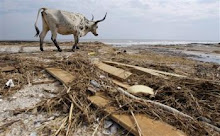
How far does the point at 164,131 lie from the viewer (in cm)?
216

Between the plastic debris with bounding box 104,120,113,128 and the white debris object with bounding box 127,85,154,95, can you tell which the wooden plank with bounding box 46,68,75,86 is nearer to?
the white debris object with bounding box 127,85,154,95

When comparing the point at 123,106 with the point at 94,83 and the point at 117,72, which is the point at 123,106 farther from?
the point at 117,72

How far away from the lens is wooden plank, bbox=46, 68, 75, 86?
3.98 m

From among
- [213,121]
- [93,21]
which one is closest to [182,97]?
[213,121]

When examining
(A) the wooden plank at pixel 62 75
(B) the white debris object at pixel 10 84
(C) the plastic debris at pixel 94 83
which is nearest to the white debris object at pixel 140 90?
(C) the plastic debris at pixel 94 83

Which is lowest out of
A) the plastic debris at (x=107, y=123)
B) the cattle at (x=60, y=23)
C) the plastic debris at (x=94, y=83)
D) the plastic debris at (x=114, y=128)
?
the plastic debris at (x=114, y=128)

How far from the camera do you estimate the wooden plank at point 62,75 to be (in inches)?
157

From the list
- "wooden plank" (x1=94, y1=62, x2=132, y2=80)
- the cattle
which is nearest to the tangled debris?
"wooden plank" (x1=94, y1=62, x2=132, y2=80)

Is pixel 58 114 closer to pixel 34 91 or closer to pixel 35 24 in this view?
pixel 34 91

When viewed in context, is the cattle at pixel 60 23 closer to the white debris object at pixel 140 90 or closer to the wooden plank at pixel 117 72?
the wooden plank at pixel 117 72

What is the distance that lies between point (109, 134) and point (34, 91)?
1994 millimetres

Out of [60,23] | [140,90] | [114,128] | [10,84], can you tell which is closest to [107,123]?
[114,128]

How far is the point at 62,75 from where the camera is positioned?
14.5ft

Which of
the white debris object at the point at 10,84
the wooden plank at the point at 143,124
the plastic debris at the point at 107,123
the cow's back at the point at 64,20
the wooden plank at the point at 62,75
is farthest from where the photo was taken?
the cow's back at the point at 64,20
